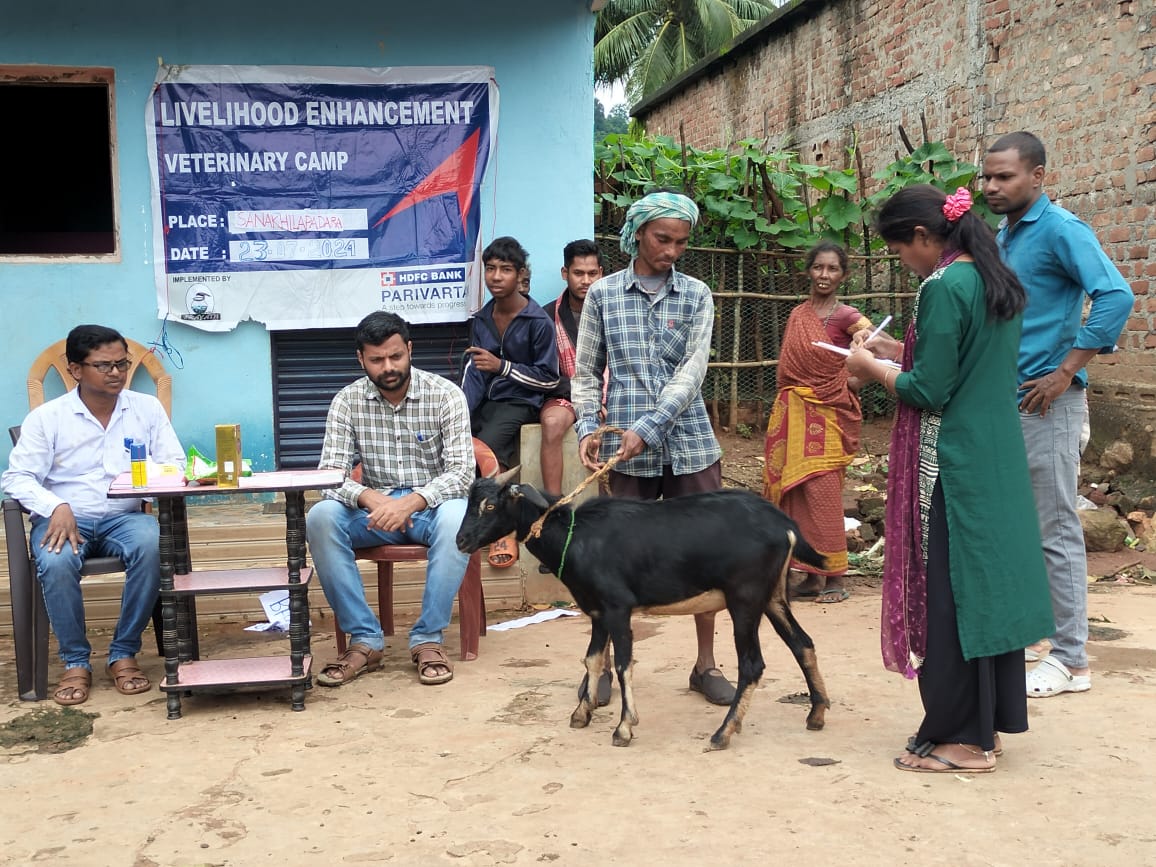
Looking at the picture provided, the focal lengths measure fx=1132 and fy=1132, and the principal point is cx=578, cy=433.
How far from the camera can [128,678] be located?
4809 mm

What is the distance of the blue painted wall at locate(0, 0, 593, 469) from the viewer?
21.3 feet

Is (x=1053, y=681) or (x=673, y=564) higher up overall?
(x=673, y=564)

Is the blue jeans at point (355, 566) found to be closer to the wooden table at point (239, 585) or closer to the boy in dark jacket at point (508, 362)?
the wooden table at point (239, 585)

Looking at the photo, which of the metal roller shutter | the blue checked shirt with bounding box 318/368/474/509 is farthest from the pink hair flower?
the metal roller shutter

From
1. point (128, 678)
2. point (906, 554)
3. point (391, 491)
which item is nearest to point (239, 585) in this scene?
point (128, 678)

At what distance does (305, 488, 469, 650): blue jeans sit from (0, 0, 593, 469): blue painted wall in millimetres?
2146

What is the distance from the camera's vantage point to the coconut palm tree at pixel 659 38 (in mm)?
27172

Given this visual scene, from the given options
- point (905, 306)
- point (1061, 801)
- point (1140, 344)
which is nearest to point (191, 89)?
point (1061, 801)

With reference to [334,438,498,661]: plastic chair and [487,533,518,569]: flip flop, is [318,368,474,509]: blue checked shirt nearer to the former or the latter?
[334,438,498,661]: plastic chair

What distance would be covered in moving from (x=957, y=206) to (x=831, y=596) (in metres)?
3.18

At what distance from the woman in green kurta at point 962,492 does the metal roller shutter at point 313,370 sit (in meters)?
3.81

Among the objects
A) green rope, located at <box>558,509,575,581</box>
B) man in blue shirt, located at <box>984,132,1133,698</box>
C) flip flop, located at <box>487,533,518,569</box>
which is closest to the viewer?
green rope, located at <box>558,509,575,581</box>

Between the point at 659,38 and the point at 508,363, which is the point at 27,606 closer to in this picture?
the point at 508,363

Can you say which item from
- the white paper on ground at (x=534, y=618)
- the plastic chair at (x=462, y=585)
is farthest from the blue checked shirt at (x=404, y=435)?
the white paper on ground at (x=534, y=618)
